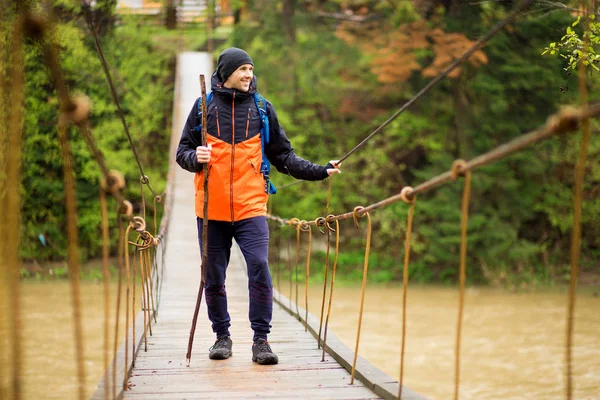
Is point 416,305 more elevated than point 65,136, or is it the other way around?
point 65,136

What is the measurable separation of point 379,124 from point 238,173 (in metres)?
8.20

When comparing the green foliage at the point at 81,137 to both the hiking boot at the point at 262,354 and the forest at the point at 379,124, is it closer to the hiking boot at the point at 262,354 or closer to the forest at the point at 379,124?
the forest at the point at 379,124

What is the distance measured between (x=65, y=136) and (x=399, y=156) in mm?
10219

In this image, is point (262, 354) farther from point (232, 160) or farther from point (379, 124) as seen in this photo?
point (379, 124)

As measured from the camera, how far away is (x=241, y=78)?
2336mm

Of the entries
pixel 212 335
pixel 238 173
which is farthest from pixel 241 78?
pixel 212 335

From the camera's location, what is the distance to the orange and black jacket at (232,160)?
232 centimetres

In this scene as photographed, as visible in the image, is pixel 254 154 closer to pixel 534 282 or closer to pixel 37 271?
pixel 534 282

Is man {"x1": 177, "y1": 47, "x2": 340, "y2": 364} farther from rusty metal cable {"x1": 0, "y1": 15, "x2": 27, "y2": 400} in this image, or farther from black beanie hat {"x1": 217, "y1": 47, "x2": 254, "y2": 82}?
rusty metal cable {"x1": 0, "y1": 15, "x2": 27, "y2": 400}

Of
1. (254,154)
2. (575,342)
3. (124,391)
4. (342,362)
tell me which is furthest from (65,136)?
(575,342)

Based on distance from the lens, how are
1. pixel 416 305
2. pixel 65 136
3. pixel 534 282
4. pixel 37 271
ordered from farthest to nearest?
pixel 37 271 < pixel 534 282 < pixel 416 305 < pixel 65 136

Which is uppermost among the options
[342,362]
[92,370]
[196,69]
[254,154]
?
[196,69]

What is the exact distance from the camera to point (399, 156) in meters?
11.2

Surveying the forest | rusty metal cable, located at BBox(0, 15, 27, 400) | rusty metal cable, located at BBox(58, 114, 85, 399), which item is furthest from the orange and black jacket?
the forest
